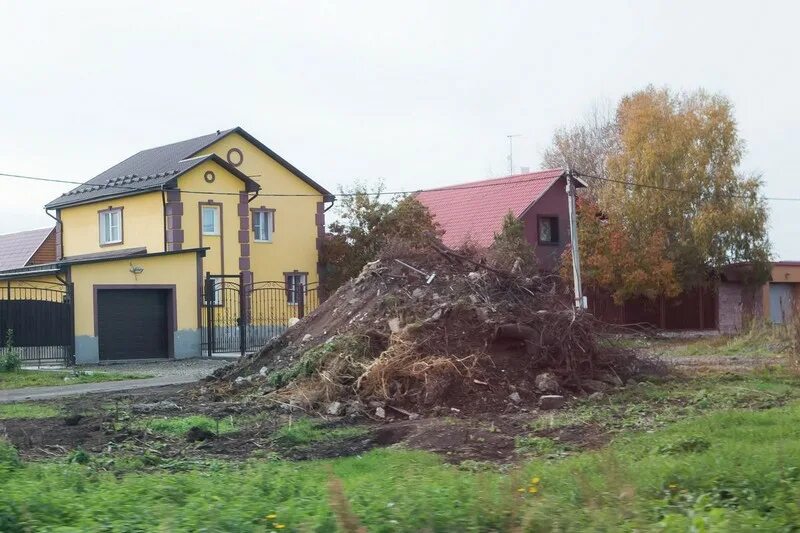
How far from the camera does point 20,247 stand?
50.8 metres

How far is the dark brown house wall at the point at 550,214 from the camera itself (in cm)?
4525

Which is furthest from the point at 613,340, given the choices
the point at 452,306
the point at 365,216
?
the point at 365,216

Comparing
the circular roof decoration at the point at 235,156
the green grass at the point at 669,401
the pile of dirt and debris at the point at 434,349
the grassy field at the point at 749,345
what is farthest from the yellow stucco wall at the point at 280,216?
the green grass at the point at 669,401

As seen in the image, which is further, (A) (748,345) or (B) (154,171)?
(B) (154,171)

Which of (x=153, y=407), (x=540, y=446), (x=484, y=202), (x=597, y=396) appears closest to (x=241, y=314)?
(x=153, y=407)

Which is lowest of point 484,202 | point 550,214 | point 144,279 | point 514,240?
point 144,279

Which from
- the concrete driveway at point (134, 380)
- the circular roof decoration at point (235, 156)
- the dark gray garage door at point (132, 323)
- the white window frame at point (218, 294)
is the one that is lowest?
the concrete driveway at point (134, 380)

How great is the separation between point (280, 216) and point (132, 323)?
11.8 m

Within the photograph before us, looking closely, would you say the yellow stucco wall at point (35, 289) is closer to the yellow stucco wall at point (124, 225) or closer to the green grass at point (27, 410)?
the yellow stucco wall at point (124, 225)

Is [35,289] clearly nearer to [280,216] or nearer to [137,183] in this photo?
[137,183]

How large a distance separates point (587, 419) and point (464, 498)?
7837 millimetres

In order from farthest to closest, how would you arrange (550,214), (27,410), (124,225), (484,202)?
1. (484,202)
2. (550,214)
3. (124,225)
4. (27,410)

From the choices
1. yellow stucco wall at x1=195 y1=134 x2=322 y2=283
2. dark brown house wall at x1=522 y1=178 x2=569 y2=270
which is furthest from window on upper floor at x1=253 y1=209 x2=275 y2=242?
dark brown house wall at x1=522 y1=178 x2=569 y2=270

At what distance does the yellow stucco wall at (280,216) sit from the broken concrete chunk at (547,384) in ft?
80.6
